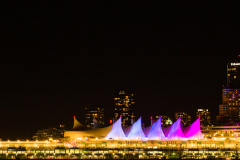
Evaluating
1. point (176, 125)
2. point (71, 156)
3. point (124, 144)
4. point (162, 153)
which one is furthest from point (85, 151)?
point (176, 125)

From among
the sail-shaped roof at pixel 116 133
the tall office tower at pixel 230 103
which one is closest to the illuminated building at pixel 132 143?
the sail-shaped roof at pixel 116 133

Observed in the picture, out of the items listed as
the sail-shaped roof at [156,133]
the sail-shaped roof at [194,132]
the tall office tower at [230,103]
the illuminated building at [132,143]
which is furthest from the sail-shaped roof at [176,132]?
the tall office tower at [230,103]

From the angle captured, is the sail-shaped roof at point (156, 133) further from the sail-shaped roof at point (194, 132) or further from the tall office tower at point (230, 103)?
the tall office tower at point (230, 103)

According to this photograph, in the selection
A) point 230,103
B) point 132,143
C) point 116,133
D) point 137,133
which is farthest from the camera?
point 230,103

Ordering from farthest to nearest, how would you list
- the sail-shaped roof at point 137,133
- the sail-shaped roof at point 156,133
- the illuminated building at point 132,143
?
the sail-shaped roof at point 137,133, the sail-shaped roof at point 156,133, the illuminated building at point 132,143

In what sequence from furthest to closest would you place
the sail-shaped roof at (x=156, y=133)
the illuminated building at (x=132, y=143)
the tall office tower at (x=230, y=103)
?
1. the tall office tower at (x=230, y=103)
2. the sail-shaped roof at (x=156, y=133)
3. the illuminated building at (x=132, y=143)

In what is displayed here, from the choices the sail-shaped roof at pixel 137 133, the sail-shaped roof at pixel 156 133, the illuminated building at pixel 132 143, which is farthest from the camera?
the sail-shaped roof at pixel 137 133

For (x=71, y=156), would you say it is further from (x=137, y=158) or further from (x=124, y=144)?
(x=124, y=144)

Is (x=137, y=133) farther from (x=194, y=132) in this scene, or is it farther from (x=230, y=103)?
(x=230, y=103)

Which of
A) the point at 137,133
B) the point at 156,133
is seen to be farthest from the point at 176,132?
the point at 137,133

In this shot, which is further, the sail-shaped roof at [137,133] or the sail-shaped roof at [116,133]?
the sail-shaped roof at [116,133]

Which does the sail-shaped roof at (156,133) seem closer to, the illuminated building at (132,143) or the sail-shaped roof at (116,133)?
the illuminated building at (132,143)

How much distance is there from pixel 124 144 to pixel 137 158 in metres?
33.5

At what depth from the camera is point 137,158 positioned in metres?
75.9
